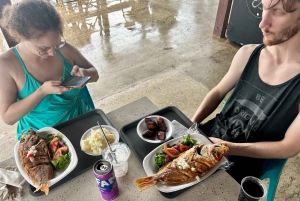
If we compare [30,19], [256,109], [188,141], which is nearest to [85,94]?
[30,19]

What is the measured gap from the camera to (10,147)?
7.44 feet

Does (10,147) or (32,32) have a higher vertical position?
(32,32)

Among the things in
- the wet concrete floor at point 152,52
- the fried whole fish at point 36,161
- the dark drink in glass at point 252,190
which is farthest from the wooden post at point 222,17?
the fried whole fish at point 36,161

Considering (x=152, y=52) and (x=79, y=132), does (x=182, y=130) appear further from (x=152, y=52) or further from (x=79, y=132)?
(x=152, y=52)

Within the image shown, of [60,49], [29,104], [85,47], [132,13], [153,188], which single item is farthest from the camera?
[132,13]

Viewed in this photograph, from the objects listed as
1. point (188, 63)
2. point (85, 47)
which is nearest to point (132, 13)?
point (85, 47)

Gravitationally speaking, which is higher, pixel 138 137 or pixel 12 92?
pixel 12 92

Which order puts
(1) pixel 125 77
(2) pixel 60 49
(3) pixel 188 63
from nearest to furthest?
(2) pixel 60 49
(1) pixel 125 77
(3) pixel 188 63

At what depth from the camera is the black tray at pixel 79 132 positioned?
1076mm

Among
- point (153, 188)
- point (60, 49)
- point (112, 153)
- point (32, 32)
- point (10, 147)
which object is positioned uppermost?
point (32, 32)

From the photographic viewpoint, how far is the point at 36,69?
4.63 ft

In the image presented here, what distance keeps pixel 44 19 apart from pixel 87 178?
0.86 m

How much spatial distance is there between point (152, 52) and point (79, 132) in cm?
266

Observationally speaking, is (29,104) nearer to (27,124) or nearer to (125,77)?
(27,124)
